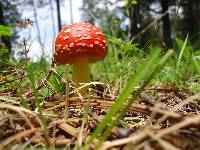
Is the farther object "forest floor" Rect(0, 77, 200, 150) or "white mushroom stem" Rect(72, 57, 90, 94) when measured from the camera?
"white mushroom stem" Rect(72, 57, 90, 94)

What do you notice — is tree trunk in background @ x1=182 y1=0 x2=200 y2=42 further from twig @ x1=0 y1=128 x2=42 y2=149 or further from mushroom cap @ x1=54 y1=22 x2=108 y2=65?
twig @ x1=0 y1=128 x2=42 y2=149

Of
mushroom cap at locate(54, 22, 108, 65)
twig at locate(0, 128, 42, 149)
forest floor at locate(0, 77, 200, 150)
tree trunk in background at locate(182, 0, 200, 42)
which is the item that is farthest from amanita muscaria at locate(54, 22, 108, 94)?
tree trunk in background at locate(182, 0, 200, 42)

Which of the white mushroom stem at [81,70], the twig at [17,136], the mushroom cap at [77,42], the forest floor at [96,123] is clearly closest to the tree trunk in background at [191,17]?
the white mushroom stem at [81,70]

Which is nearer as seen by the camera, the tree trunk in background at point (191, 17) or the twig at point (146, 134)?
the twig at point (146, 134)

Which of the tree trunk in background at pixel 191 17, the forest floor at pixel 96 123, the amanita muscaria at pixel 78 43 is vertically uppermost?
the tree trunk in background at pixel 191 17

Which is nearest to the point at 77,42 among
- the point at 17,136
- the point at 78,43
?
the point at 78,43

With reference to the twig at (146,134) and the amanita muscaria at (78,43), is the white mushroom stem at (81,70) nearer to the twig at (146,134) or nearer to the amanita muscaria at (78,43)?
the amanita muscaria at (78,43)

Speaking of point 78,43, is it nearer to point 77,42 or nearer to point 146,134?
point 77,42

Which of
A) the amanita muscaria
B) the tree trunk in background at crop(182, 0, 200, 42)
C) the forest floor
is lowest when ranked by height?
the forest floor
